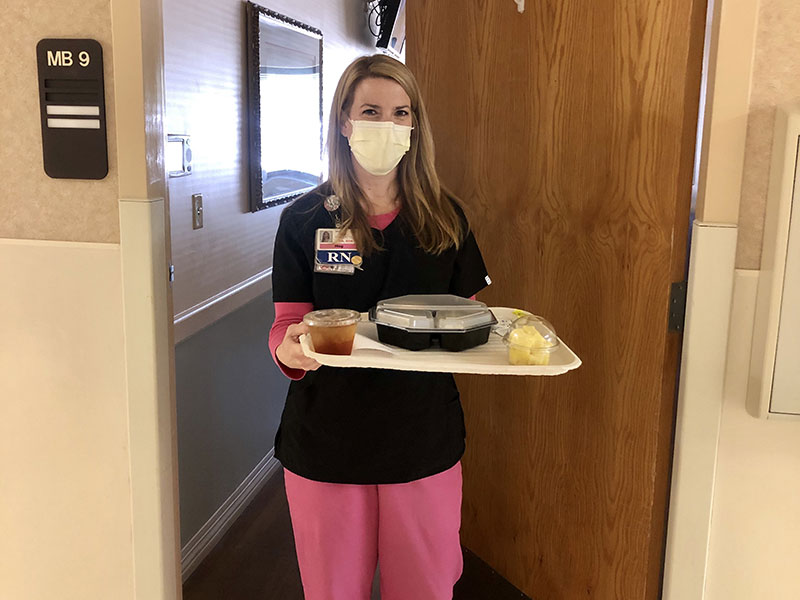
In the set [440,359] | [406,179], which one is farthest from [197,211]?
[440,359]

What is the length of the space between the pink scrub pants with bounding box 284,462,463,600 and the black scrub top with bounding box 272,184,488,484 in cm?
4

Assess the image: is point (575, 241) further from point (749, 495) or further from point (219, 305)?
point (219, 305)

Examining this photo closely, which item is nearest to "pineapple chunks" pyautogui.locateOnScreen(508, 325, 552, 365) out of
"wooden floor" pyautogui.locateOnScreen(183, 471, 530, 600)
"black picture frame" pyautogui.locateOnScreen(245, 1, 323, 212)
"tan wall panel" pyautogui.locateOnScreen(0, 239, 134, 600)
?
"tan wall panel" pyautogui.locateOnScreen(0, 239, 134, 600)

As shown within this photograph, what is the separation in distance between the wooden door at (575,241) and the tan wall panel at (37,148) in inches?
42.5

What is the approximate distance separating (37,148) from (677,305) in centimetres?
Result: 127

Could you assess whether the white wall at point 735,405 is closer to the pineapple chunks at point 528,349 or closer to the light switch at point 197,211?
the pineapple chunks at point 528,349

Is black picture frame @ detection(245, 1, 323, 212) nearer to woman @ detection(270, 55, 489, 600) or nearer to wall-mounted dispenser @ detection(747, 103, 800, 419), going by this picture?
woman @ detection(270, 55, 489, 600)

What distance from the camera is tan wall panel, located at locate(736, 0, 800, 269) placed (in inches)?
46.3

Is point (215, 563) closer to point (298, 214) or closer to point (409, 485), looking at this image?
point (409, 485)

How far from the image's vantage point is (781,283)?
3.83 feet

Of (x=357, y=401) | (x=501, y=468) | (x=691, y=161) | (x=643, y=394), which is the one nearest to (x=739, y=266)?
(x=691, y=161)

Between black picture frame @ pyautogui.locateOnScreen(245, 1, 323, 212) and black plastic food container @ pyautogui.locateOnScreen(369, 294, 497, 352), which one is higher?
black picture frame @ pyautogui.locateOnScreen(245, 1, 323, 212)

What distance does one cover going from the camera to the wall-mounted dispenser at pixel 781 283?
1143mm

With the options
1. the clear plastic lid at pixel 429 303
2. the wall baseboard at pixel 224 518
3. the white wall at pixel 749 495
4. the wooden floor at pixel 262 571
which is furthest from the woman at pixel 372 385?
the wall baseboard at pixel 224 518
